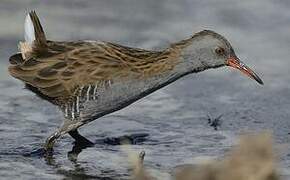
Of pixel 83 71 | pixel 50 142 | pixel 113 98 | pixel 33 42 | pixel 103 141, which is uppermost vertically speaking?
pixel 33 42

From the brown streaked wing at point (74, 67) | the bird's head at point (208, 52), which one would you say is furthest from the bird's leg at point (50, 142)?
the bird's head at point (208, 52)

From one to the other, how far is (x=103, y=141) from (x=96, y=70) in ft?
2.04

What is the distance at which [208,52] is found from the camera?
7305mm

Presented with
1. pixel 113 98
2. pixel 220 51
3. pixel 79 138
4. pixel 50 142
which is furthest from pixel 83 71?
pixel 220 51

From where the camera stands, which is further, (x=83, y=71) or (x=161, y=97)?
(x=161, y=97)

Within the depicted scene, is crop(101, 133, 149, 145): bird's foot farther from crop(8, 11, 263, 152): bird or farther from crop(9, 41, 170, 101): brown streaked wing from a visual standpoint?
crop(9, 41, 170, 101): brown streaked wing

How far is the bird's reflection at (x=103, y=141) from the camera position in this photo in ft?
23.4

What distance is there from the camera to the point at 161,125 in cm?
776

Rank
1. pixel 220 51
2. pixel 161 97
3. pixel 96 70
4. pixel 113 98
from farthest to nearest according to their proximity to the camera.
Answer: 1. pixel 161 97
2. pixel 220 51
3. pixel 96 70
4. pixel 113 98

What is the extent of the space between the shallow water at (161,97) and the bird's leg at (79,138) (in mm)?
89

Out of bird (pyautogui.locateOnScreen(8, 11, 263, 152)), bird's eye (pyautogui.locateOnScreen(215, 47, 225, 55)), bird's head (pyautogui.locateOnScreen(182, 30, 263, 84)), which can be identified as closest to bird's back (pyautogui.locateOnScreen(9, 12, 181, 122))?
bird (pyautogui.locateOnScreen(8, 11, 263, 152))

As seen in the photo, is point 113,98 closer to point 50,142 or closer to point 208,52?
point 50,142

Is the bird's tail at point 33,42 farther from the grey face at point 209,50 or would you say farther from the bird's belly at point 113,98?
the grey face at point 209,50

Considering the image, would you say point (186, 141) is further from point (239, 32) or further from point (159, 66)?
point (239, 32)
